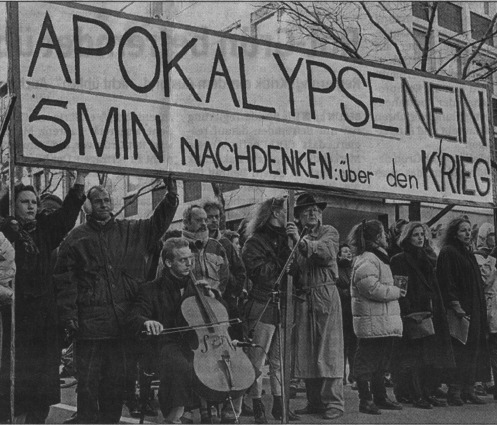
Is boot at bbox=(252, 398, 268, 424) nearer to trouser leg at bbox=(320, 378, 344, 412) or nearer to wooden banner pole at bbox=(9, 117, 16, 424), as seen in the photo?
trouser leg at bbox=(320, 378, 344, 412)

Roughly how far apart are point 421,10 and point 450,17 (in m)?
0.50

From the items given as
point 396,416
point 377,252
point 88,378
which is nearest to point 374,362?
point 396,416

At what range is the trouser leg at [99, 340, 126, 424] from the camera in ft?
15.2

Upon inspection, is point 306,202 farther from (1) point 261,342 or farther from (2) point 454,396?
(2) point 454,396

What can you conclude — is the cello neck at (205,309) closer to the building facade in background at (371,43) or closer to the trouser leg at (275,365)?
the trouser leg at (275,365)

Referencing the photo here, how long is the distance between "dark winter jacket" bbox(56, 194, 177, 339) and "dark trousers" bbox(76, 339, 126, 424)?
0.08m

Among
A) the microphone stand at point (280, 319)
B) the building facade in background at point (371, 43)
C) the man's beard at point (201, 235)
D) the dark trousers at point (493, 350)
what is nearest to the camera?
the microphone stand at point (280, 319)

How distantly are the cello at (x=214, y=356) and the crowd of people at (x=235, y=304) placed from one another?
2 centimetres

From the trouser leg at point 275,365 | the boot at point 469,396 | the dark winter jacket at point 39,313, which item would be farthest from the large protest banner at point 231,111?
the boot at point 469,396

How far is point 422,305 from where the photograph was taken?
21.4 ft

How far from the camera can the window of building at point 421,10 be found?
1270 centimetres

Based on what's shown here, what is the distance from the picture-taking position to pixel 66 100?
414 centimetres

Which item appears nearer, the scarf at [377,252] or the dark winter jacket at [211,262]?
the dark winter jacket at [211,262]

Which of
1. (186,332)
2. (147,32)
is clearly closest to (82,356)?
(186,332)
